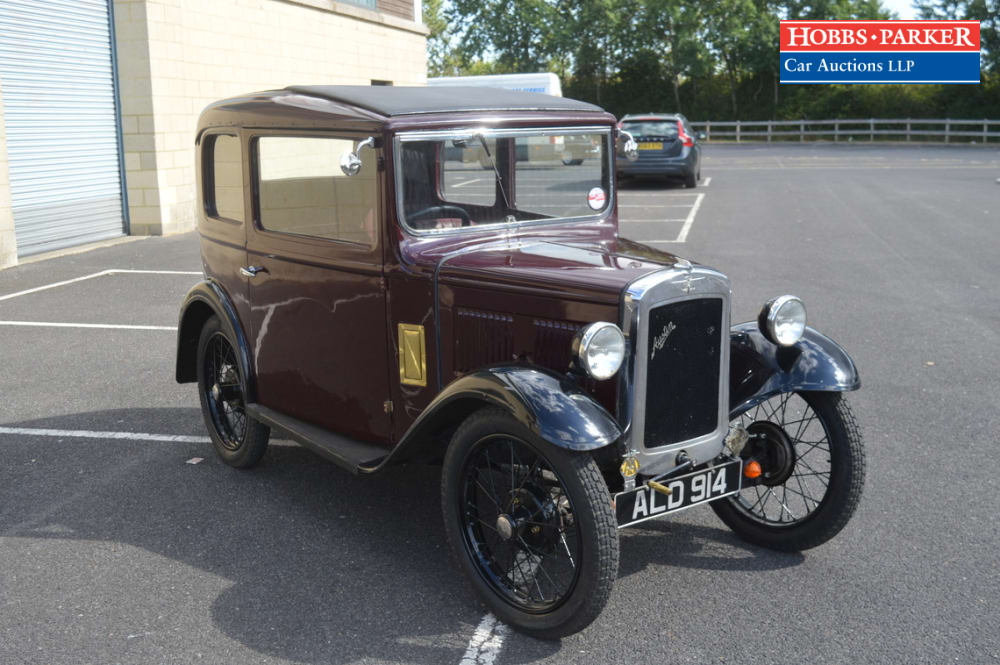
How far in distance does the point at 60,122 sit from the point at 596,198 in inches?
404

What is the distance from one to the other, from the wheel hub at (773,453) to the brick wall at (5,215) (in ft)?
32.3

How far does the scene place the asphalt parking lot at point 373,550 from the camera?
A: 129 inches

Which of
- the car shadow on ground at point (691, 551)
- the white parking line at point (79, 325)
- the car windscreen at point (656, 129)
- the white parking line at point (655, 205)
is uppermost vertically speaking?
the car windscreen at point (656, 129)

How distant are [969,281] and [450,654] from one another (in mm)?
8297

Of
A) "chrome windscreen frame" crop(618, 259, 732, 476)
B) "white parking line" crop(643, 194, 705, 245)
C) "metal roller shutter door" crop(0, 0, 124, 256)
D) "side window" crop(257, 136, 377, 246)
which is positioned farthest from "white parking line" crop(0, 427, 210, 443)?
"white parking line" crop(643, 194, 705, 245)

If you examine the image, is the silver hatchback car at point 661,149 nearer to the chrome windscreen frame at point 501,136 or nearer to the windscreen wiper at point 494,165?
the chrome windscreen frame at point 501,136

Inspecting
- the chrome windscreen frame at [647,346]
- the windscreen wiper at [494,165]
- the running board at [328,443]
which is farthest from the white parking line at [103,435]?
the chrome windscreen frame at [647,346]

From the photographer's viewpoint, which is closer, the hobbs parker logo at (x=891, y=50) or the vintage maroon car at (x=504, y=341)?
the vintage maroon car at (x=504, y=341)

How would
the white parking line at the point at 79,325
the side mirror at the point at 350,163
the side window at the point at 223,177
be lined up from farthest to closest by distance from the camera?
the white parking line at the point at 79,325
the side window at the point at 223,177
the side mirror at the point at 350,163

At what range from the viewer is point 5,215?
11.1 metres

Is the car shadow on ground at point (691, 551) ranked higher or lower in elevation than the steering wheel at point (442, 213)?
lower

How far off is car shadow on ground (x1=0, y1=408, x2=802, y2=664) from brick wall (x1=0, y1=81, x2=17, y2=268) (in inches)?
260

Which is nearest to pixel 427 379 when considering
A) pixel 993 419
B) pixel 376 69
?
pixel 993 419

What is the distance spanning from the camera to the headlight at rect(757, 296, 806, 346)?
388cm
